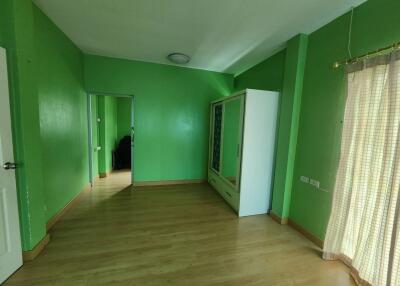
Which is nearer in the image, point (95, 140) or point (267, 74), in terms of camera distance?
point (267, 74)

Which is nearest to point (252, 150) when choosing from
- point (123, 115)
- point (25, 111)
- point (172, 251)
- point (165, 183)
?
point (172, 251)

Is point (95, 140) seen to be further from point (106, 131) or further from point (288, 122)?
point (288, 122)

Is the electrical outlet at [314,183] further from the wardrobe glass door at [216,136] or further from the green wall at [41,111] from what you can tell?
the green wall at [41,111]

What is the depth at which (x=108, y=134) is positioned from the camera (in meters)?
4.69

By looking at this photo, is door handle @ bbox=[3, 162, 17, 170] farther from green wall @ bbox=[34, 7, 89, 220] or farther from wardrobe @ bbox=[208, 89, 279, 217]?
wardrobe @ bbox=[208, 89, 279, 217]

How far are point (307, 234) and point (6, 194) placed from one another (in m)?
3.21

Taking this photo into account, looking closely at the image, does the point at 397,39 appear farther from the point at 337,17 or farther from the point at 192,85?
the point at 192,85

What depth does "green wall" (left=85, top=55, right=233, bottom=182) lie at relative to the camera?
3.50m

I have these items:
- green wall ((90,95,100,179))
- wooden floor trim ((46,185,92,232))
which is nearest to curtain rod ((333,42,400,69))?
wooden floor trim ((46,185,92,232))

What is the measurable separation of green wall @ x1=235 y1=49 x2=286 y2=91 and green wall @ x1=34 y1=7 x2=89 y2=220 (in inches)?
125

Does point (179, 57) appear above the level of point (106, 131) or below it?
above

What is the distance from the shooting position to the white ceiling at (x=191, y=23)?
1.84m

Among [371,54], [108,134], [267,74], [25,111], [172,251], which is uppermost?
[267,74]

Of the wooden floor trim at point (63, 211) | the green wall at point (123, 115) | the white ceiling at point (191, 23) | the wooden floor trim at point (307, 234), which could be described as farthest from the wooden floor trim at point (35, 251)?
the green wall at point (123, 115)
